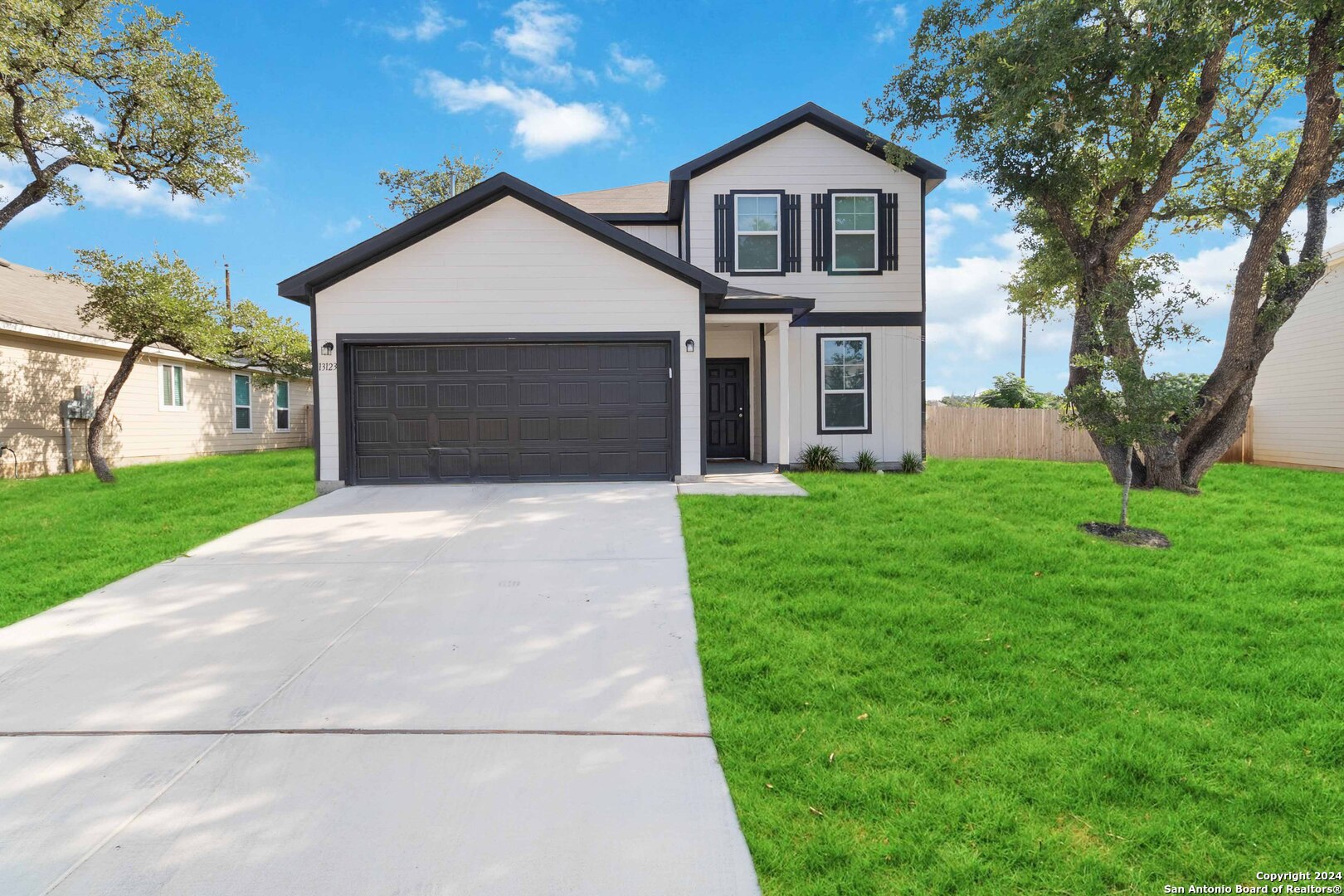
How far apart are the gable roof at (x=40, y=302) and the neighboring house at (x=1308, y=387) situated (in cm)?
2564

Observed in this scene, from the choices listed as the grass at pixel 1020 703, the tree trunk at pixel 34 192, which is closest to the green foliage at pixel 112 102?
the tree trunk at pixel 34 192

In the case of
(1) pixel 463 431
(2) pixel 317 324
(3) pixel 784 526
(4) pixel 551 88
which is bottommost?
(3) pixel 784 526

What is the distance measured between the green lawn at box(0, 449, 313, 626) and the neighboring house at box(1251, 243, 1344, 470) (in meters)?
19.1

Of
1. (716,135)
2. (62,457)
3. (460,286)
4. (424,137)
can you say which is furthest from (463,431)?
(424,137)

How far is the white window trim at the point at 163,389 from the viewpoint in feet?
56.1

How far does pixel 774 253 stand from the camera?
1246cm

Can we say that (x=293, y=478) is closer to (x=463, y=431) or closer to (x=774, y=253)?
(x=463, y=431)

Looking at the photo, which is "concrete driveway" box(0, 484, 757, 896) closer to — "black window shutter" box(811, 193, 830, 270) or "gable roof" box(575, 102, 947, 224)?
"black window shutter" box(811, 193, 830, 270)

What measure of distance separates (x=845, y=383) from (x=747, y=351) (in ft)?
6.57

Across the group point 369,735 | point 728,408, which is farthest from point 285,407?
point 369,735

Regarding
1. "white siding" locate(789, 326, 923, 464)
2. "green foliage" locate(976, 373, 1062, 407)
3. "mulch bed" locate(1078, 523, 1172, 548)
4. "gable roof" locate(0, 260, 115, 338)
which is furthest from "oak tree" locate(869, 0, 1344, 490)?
"gable roof" locate(0, 260, 115, 338)

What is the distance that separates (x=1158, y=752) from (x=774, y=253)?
1055 centimetres

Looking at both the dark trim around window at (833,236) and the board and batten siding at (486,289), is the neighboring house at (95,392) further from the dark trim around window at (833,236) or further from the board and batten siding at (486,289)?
the dark trim around window at (833,236)

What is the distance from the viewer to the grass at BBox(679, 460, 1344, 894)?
8.34 ft
